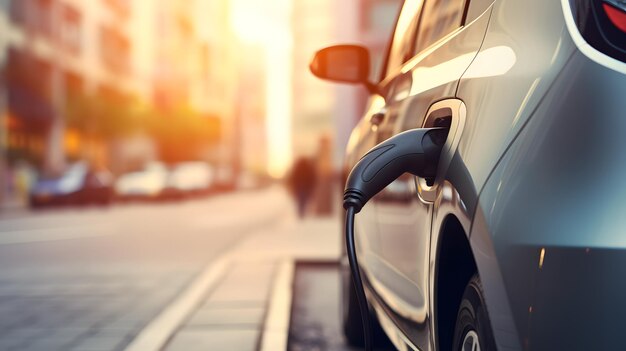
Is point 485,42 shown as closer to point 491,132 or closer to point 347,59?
point 491,132

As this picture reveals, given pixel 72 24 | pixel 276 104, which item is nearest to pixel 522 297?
Answer: pixel 72 24

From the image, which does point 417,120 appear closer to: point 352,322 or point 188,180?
point 352,322

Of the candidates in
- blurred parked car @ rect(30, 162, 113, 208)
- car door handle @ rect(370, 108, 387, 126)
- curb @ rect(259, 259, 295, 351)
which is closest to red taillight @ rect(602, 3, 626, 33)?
car door handle @ rect(370, 108, 387, 126)

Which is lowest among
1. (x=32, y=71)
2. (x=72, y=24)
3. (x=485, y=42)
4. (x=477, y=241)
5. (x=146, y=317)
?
(x=146, y=317)

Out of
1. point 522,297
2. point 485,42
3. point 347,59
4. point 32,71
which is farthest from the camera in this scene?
point 32,71

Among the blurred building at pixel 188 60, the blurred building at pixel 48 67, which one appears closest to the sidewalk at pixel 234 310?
the blurred building at pixel 48 67

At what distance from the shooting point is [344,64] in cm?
395

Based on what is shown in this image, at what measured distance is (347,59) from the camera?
13.0 feet

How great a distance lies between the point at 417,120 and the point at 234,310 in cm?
297

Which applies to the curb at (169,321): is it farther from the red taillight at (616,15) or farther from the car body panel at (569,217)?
the red taillight at (616,15)

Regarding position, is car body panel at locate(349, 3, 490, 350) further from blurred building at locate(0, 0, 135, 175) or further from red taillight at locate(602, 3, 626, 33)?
blurred building at locate(0, 0, 135, 175)

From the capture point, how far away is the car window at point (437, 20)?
2.48 meters

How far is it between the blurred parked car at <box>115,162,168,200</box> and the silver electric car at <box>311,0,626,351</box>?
106 feet

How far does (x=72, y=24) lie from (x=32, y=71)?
620cm
